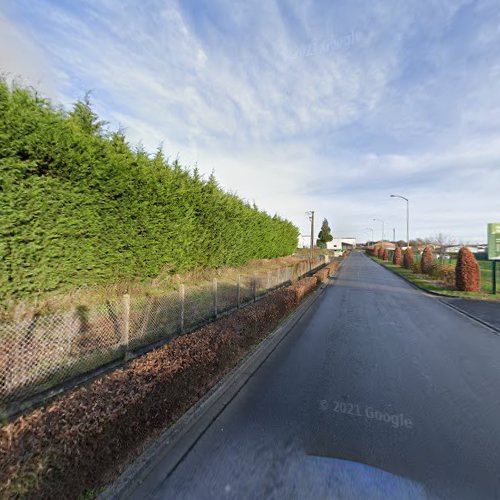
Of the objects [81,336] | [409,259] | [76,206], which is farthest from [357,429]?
[409,259]

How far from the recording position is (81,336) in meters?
4.17

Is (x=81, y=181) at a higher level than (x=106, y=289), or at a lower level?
higher

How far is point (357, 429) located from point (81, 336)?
4.37 m

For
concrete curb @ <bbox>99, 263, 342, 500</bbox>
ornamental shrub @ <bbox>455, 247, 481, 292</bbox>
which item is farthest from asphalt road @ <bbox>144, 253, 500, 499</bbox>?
ornamental shrub @ <bbox>455, 247, 481, 292</bbox>

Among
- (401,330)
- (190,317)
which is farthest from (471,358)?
(190,317)

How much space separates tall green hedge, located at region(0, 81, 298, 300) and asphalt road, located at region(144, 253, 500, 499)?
4371mm

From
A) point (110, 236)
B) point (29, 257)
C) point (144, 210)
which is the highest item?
point (144, 210)

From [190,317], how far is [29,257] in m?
3.47

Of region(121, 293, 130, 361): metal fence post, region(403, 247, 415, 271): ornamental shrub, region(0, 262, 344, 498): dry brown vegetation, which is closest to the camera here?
region(0, 262, 344, 498): dry brown vegetation

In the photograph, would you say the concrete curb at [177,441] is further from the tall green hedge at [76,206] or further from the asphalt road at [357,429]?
the tall green hedge at [76,206]

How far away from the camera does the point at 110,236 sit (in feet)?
20.1

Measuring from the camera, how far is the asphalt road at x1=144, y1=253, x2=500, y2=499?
85.1 inches

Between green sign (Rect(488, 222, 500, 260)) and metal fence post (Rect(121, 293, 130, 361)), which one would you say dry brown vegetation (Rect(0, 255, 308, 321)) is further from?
green sign (Rect(488, 222, 500, 260))

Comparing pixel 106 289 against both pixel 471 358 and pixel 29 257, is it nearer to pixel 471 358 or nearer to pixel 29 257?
pixel 29 257
